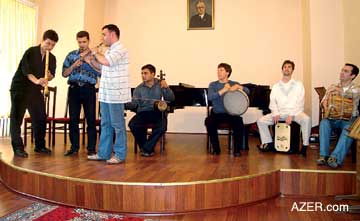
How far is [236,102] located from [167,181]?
167 cm

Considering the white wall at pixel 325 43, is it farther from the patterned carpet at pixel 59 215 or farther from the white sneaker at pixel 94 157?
the patterned carpet at pixel 59 215

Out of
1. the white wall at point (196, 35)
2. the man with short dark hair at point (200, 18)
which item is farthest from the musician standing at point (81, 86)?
the man with short dark hair at point (200, 18)

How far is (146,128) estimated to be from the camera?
3947mm

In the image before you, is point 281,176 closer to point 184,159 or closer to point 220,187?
point 220,187

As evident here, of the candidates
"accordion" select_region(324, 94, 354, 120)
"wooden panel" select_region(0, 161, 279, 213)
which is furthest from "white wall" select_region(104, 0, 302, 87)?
"wooden panel" select_region(0, 161, 279, 213)

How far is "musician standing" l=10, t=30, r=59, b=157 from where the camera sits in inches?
141

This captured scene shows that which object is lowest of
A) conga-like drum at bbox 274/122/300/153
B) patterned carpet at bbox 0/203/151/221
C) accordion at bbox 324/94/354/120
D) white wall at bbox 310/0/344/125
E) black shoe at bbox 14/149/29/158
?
patterned carpet at bbox 0/203/151/221

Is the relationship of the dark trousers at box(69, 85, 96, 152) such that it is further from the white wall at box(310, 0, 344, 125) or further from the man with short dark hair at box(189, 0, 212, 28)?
the man with short dark hair at box(189, 0, 212, 28)

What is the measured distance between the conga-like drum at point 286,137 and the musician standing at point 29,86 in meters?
2.76

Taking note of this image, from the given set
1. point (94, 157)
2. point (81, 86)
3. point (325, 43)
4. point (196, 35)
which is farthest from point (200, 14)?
point (94, 157)

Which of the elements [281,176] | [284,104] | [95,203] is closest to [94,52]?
[95,203]

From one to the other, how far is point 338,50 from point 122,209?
4.52 metres

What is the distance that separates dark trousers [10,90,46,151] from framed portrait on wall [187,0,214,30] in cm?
406

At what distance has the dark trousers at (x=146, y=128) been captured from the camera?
12.7 ft
